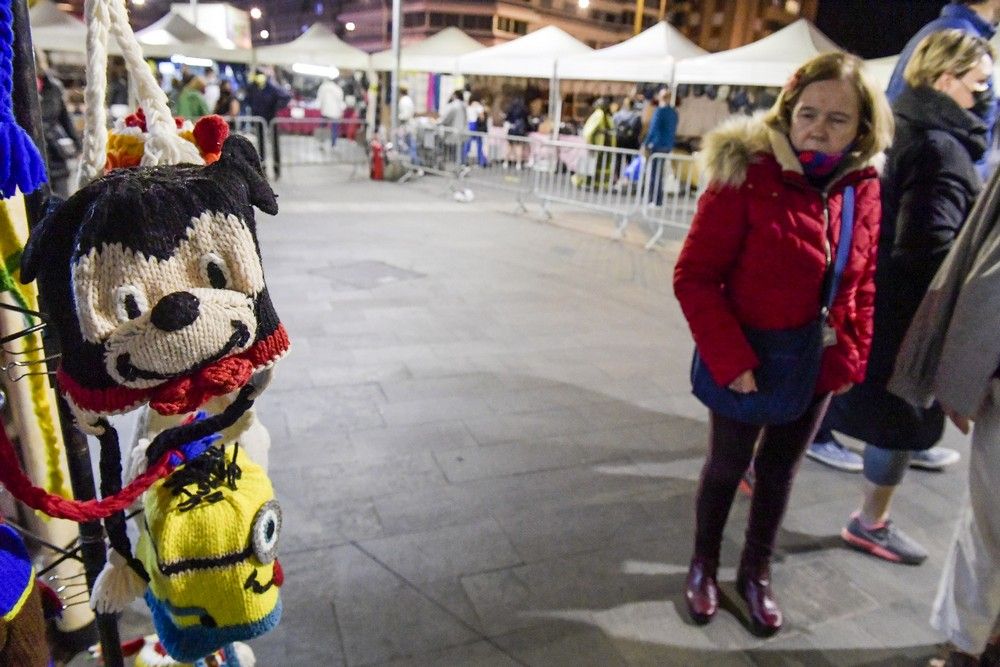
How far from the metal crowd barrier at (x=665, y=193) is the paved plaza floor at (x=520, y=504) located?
10.7 feet

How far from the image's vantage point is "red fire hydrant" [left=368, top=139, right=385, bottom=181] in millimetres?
13258

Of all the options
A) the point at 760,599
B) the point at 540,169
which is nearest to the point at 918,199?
the point at 760,599

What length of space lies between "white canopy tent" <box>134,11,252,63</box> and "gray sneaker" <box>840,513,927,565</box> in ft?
54.3

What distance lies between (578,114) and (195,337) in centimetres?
2811

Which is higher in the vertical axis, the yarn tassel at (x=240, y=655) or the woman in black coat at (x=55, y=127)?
the woman in black coat at (x=55, y=127)

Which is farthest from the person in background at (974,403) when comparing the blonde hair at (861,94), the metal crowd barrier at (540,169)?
the metal crowd barrier at (540,169)

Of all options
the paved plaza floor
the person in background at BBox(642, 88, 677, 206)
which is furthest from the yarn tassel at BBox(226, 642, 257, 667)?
the person in background at BBox(642, 88, 677, 206)

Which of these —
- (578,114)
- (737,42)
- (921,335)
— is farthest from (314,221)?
(737,42)

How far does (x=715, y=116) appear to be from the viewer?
14781mm

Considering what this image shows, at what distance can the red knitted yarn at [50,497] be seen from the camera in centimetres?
107

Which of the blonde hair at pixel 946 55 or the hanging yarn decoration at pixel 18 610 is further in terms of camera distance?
the blonde hair at pixel 946 55

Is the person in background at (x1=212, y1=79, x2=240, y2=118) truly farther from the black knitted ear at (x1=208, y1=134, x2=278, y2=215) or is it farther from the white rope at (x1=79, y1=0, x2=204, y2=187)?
the black knitted ear at (x1=208, y1=134, x2=278, y2=215)

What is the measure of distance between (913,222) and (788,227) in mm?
909

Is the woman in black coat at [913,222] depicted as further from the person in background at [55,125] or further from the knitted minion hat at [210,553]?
the person in background at [55,125]
